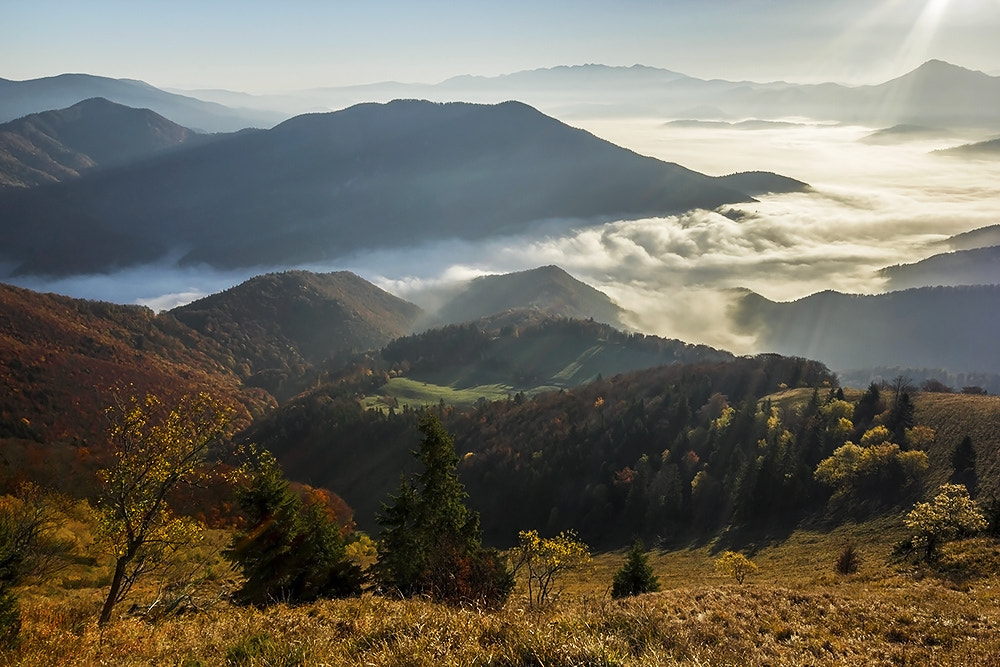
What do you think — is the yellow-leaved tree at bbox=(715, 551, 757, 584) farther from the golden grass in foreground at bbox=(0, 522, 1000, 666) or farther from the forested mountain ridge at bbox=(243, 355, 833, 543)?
the forested mountain ridge at bbox=(243, 355, 833, 543)

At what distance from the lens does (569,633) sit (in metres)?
11.5

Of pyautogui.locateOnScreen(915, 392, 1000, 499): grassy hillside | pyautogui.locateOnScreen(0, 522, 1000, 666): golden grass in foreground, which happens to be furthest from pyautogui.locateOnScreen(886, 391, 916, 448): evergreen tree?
pyautogui.locateOnScreen(0, 522, 1000, 666): golden grass in foreground

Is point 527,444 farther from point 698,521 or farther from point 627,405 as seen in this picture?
point 698,521

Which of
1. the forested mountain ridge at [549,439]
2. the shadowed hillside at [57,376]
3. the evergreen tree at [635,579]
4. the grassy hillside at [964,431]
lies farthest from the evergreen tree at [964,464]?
the shadowed hillside at [57,376]

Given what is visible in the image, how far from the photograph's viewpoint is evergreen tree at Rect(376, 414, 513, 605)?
88.1ft

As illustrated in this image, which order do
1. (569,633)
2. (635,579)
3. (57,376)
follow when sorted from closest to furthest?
(569,633)
(635,579)
(57,376)

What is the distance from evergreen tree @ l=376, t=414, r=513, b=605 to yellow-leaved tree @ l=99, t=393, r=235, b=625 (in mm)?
10064

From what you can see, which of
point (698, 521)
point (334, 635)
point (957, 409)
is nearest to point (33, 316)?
point (698, 521)

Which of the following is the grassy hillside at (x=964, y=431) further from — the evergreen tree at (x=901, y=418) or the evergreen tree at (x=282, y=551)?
the evergreen tree at (x=282, y=551)

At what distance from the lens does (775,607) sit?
19875 mm

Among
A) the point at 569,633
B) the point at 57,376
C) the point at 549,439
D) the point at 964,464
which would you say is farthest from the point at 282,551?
the point at 57,376

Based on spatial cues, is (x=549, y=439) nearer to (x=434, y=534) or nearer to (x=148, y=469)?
(x=434, y=534)

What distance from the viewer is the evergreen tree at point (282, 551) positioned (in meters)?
25.2

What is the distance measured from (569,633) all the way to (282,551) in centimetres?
1813
